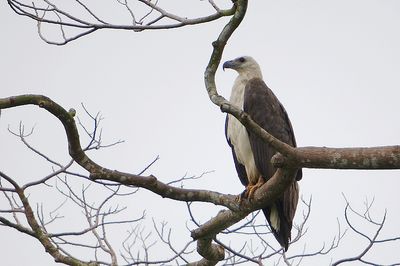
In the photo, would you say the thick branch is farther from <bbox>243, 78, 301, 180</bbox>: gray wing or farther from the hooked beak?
the hooked beak

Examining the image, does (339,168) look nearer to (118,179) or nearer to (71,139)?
(118,179)

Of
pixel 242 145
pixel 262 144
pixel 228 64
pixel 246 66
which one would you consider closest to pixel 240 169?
pixel 242 145

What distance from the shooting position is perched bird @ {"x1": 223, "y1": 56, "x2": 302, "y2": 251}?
17.3 feet

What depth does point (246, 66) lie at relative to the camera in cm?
668

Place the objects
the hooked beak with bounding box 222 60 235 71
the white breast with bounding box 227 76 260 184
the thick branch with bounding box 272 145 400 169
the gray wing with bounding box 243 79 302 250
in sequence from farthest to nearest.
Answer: the hooked beak with bounding box 222 60 235 71, the white breast with bounding box 227 76 260 184, the gray wing with bounding box 243 79 302 250, the thick branch with bounding box 272 145 400 169

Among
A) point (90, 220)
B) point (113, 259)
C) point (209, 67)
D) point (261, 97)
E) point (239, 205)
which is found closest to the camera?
point (209, 67)

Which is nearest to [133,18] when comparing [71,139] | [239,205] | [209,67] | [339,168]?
[209,67]

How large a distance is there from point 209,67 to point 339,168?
112 cm

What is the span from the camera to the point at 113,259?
469 cm

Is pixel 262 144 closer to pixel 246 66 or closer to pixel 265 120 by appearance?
pixel 265 120

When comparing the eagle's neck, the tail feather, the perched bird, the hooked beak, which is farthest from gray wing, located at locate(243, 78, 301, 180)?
the hooked beak

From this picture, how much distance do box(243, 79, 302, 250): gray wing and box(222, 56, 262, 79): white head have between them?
0.53 metres

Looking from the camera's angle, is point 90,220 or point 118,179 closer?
point 118,179

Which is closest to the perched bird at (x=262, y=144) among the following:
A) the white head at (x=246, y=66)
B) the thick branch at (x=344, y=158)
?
the white head at (x=246, y=66)
